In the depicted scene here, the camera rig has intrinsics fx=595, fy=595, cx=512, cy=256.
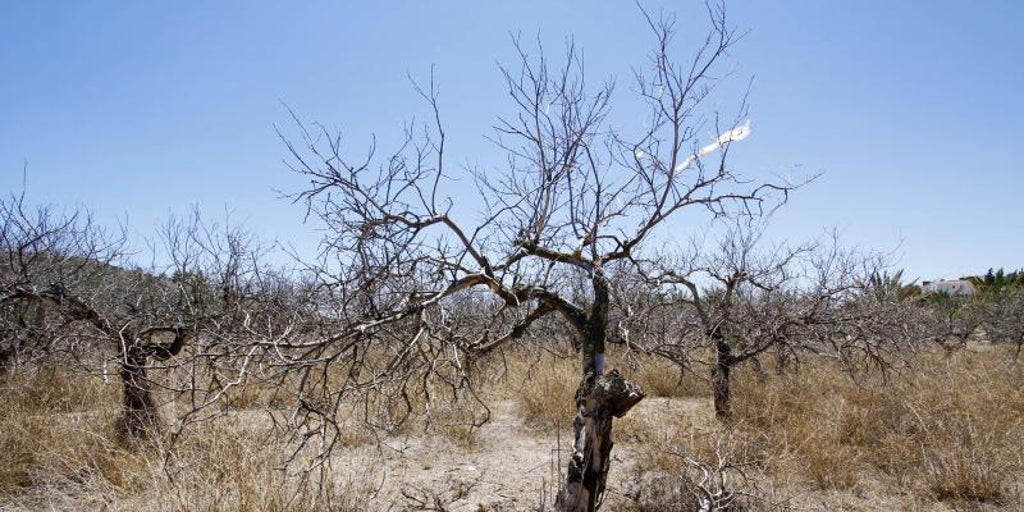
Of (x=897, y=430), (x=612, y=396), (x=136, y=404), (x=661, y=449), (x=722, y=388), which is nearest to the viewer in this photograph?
(x=612, y=396)

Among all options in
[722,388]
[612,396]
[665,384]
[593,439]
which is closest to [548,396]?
[722,388]

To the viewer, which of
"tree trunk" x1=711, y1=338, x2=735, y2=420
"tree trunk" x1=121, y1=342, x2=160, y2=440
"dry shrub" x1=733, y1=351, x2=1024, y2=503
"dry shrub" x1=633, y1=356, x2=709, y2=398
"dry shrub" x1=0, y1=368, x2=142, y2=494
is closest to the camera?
"dry shrub" x1=0, y1=368, x2=142, y2=494

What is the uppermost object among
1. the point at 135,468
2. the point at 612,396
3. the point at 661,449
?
the point at 612,396

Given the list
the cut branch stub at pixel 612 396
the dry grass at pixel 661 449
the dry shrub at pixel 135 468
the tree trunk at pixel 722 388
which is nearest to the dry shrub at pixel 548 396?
the dry grass at pixel 661 449

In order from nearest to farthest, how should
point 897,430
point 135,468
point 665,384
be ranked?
point 135,468
point 897,430
point 665,384

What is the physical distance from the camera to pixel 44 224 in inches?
282

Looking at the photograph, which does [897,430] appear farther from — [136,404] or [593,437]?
[136,404]

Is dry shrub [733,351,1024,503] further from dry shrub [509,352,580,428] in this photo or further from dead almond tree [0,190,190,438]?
dead almond tree [0,190,190,438]

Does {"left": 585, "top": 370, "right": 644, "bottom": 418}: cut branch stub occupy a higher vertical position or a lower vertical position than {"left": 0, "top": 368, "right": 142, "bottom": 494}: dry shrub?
higher

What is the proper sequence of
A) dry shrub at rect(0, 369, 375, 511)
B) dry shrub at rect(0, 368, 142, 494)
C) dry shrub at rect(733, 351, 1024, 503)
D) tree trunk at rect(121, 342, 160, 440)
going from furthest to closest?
tree trunk at rect(121, 342, 160, 440) → dry shrub at rect(733, 351, 1024, 503) → dry shrub at rect(0, 368, 142, 494) → dry shrub at rect(0, 369, 375, 511)

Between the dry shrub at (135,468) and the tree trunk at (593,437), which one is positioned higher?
the tree trunk at (593,437)

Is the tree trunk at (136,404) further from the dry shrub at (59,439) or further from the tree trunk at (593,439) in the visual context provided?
the tree trunk at (593,439)

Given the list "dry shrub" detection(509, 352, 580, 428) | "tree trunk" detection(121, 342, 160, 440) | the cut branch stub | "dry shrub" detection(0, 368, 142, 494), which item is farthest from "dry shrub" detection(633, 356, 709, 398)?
"dry shrub" detection(0, 368, 142, 494)

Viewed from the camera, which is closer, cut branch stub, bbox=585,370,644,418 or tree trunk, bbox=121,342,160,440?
cut branch stub, bbox=585,370,644,418
